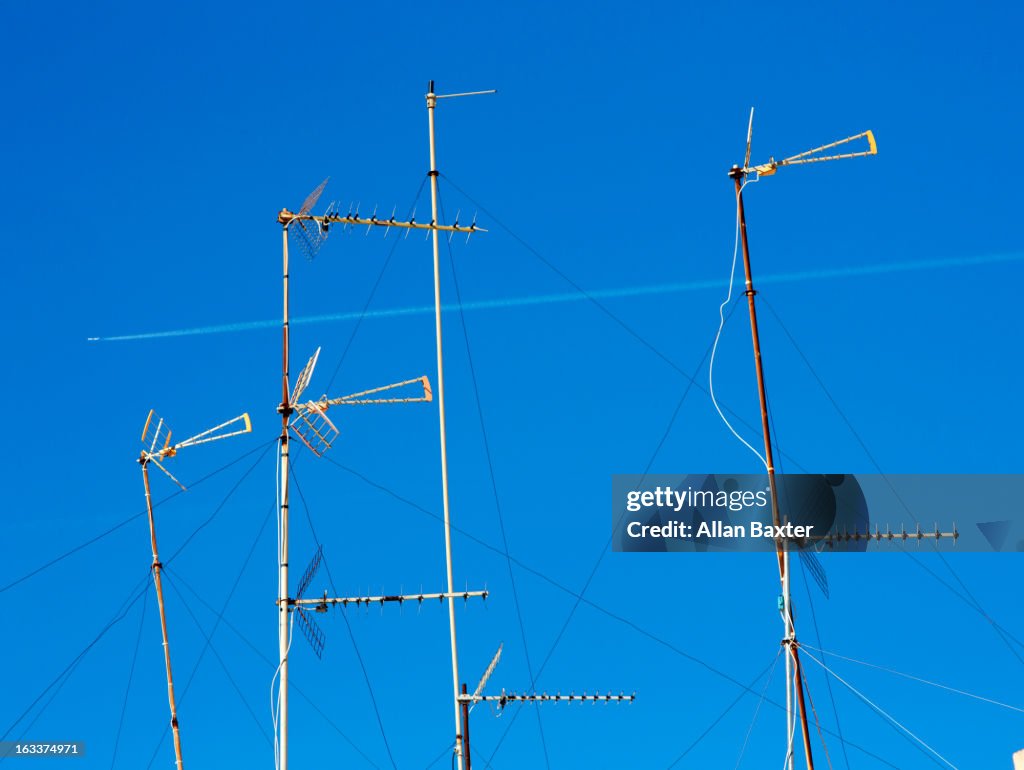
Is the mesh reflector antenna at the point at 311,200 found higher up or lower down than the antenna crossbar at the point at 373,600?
higher up

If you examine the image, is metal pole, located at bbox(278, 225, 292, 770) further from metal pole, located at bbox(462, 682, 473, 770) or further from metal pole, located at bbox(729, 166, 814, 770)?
metal pole, located at bbox(729, 166, 814, 770)

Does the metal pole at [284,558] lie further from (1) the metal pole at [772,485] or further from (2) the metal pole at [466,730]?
(1) the metal pole at [772,485]

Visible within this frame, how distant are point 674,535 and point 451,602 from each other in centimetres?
654

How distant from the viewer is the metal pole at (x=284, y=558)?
47438 mm

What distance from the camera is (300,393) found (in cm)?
5122

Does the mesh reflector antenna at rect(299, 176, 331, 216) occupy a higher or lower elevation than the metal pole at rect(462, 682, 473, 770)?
higher

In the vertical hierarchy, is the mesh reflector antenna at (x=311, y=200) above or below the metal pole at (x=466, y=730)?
above

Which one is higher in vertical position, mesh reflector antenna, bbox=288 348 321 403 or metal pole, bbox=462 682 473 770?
mesh reflector antenna, bbox=288 348 321 403

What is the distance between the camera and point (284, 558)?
49625mm

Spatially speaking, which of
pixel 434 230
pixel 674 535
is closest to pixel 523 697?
pixel 674 535

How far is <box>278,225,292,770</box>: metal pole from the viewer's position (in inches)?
1868

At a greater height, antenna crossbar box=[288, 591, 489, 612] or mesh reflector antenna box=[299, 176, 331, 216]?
mesh reflector antenna box=[299, 176, 331, 216]

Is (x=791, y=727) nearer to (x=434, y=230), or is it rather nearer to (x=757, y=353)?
(x=757, y=353)

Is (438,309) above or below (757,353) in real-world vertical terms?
above
